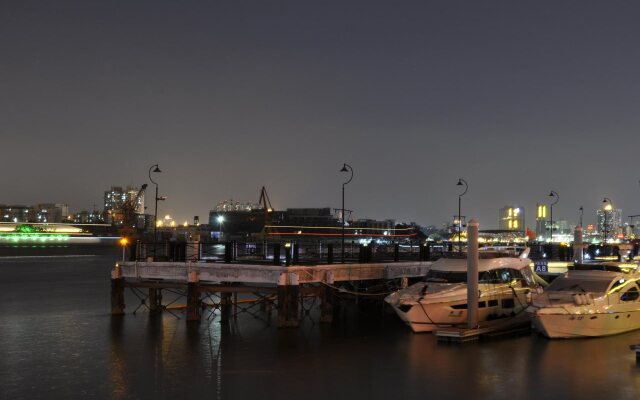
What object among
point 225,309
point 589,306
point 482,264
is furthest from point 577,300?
point 225,309

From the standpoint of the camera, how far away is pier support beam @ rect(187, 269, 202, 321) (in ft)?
108

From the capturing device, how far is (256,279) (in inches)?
1238

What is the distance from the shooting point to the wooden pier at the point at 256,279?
30969mm

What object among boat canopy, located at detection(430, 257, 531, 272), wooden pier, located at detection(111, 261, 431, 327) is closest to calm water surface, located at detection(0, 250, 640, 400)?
wooden pier, located at detection(111, 261, 431, 327)

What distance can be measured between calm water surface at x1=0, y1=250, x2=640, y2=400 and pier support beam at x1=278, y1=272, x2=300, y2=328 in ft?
1.96

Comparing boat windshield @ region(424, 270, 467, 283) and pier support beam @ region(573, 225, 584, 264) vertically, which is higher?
pier support beam @ region(573, 225, 584, 264)

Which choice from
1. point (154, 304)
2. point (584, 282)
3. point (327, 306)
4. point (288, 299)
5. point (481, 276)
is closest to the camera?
point (584, 282)

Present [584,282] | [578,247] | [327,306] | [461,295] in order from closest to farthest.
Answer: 1. [461,295]
2. [584,282]
3. [327,306]
4. [578,247]

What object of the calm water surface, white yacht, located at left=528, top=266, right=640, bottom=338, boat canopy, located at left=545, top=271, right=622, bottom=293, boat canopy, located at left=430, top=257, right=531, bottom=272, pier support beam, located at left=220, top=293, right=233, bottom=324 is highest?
boat canopy, located at left=430, top=257, right=531, bottom=272

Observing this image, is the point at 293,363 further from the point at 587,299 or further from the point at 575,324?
the point at 587,299

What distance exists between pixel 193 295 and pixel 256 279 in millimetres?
3888

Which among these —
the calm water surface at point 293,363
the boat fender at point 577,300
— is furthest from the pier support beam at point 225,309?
the boat fender at point 577,300

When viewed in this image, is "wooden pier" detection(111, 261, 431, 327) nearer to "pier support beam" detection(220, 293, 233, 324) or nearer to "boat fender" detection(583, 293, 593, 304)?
"pier support beam" detection(220, 293, 233, 324)

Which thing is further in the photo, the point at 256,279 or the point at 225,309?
the point at 225,309
